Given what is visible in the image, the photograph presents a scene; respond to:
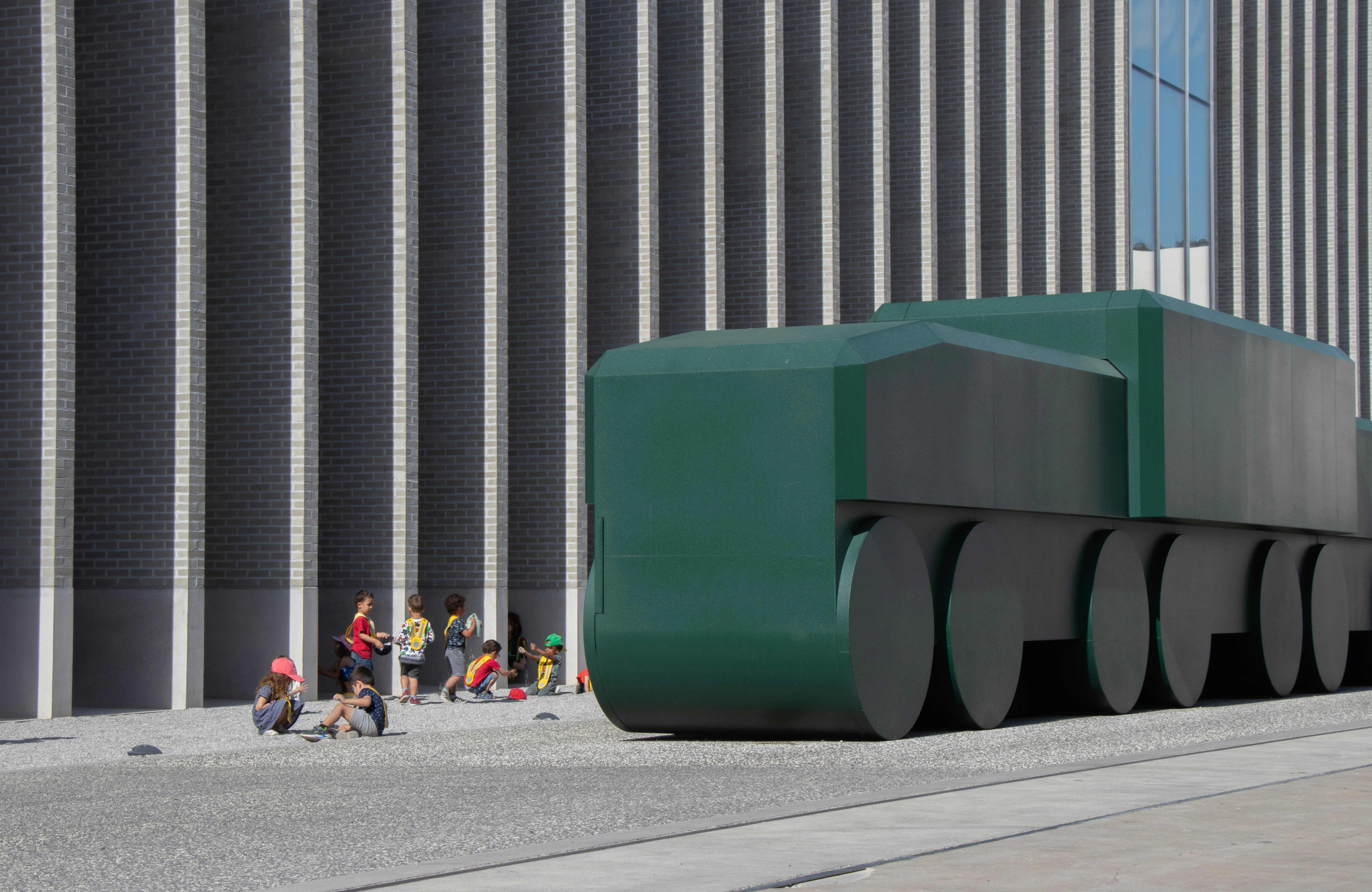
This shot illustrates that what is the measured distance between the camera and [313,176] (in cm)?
2280

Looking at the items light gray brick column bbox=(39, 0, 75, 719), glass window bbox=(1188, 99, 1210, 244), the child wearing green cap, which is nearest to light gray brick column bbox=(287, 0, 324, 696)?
the child wearing green cap

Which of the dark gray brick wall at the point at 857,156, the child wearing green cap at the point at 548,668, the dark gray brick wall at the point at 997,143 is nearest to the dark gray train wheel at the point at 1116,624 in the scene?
the child wearing green cap at the point at 548,668

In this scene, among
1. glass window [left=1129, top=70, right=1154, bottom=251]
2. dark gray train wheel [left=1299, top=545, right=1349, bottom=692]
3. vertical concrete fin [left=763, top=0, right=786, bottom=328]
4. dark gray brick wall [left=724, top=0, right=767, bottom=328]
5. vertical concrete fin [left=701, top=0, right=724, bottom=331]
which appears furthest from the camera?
glass window [left=1129, top=70, right=1154, bottom=251]

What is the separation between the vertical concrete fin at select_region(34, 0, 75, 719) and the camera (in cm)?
1916

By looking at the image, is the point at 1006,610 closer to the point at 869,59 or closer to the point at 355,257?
the point at 355,257

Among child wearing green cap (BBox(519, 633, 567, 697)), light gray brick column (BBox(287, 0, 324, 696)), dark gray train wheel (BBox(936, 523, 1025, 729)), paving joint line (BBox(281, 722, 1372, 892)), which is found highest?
light gray brick column (BBox(287, 0, 324, 696))

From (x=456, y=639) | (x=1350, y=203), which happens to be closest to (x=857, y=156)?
(x=456, y=639)

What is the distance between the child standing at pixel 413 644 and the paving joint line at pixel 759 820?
1063cm

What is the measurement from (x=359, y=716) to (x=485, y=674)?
20.7ft

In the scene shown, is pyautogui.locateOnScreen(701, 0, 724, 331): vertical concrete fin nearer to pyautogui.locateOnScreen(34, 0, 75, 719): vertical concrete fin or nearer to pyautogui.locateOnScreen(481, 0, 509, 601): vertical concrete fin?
pyautogui.locateOnScreen(481, 0, 509, 601): vertical concrete fin

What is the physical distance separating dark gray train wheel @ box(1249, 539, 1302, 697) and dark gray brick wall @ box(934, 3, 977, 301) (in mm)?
16258

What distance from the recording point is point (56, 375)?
1939cm

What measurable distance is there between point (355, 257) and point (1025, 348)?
10849 millimetres

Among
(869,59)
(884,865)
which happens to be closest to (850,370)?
(884,865)
